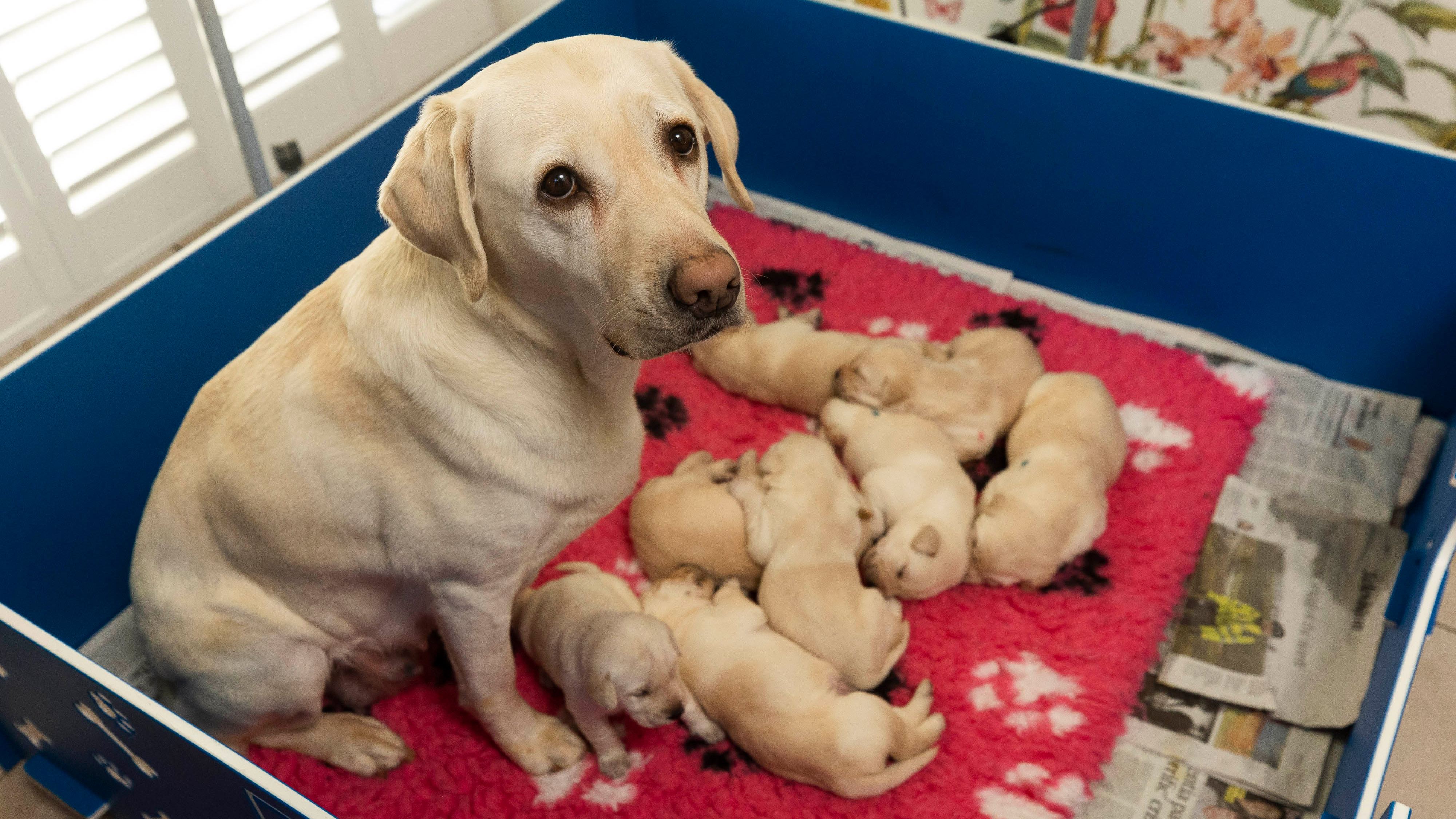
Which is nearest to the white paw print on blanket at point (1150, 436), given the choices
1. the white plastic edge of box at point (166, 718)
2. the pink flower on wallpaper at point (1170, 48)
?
the pink flower on wallpaper at point (1170, 48)

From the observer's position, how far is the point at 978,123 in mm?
2713

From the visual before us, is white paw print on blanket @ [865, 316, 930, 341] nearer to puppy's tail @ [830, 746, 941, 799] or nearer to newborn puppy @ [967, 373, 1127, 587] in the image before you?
newborn puppy @ [967, 373, 1127, 587]

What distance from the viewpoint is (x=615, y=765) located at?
2.01 meters

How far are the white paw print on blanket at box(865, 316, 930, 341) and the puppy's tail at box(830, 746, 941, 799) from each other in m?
1.18

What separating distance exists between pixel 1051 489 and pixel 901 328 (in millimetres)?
785

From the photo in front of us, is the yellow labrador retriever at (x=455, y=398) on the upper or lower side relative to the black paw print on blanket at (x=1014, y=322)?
upper

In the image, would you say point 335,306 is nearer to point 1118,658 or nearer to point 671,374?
point 671,374

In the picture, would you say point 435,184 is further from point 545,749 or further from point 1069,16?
point 1069,16

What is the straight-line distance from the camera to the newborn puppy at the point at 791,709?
1.88 m

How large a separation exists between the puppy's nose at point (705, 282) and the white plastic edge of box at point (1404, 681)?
3.47 feet

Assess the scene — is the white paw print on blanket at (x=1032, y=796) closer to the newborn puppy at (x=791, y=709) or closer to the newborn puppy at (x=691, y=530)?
the newborn puppy at (x=791, y=709)

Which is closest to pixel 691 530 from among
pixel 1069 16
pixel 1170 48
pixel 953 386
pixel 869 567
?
pixel 869 567

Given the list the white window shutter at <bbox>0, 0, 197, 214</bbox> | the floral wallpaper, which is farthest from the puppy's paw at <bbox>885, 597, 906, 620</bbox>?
the white window shutter at <bbox>0, 0, 197, 214</bbox>

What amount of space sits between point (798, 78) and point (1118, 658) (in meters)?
1.66
